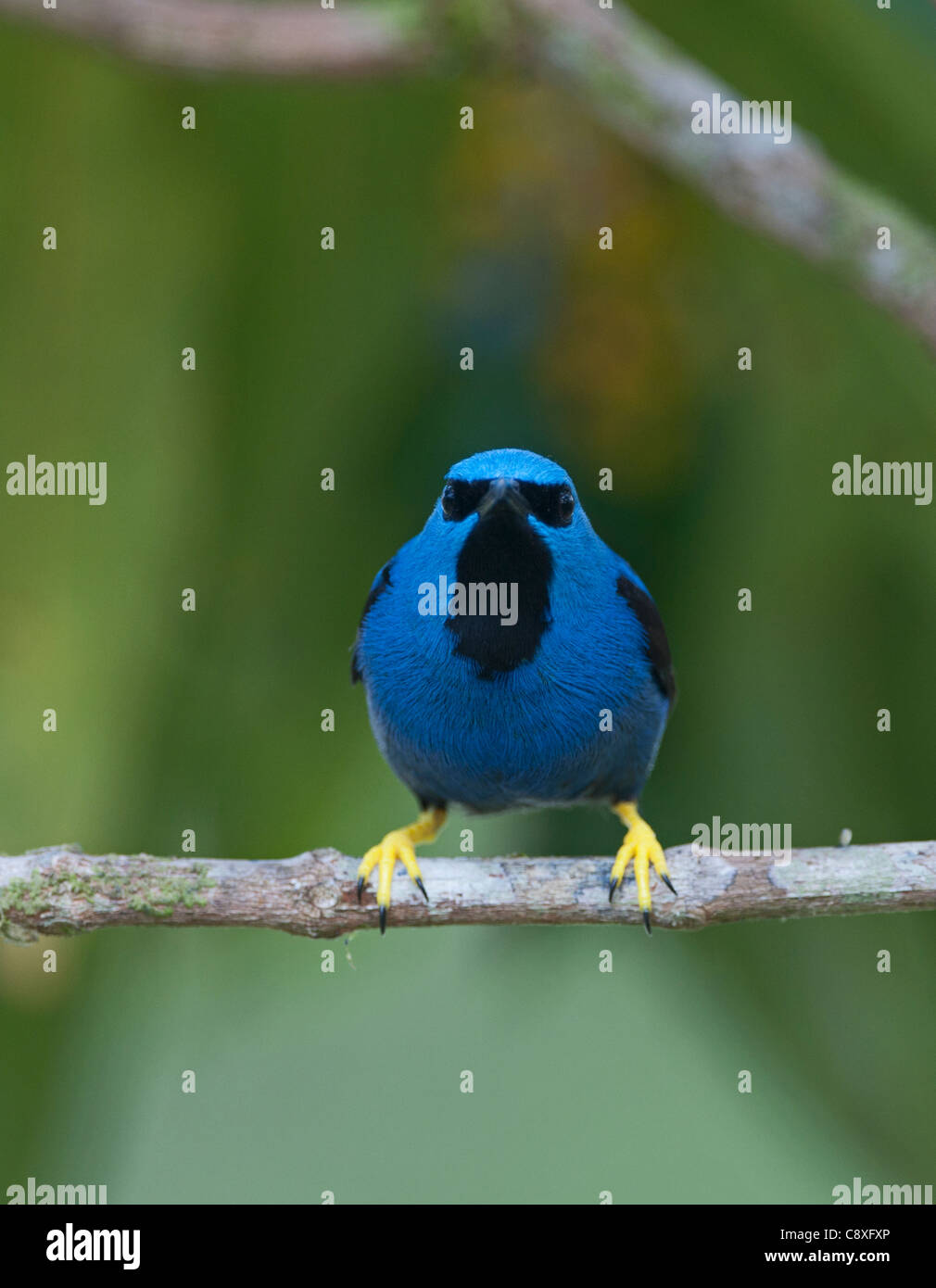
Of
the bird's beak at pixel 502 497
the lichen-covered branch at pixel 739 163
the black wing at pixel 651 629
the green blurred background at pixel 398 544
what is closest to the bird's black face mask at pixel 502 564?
the bird's beak at pixel 502 497

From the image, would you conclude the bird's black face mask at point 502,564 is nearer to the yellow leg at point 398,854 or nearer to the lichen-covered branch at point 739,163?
the yellow leg at point 398,854

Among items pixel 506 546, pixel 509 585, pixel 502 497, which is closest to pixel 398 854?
pixel 509 585

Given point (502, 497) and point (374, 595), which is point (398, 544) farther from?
point (502, 497)

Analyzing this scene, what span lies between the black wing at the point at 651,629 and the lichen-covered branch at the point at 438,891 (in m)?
0.68

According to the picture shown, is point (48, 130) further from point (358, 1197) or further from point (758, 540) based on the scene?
point (358, 1197)

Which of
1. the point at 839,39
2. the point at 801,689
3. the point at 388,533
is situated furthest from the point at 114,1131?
the point at 839,39

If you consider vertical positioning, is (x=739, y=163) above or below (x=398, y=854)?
above

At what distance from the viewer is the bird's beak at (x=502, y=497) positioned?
3.71 metres

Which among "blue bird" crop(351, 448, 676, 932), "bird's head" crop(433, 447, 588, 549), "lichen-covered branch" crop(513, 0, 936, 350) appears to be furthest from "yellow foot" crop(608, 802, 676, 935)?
"lichen-covered branch" crop(513, 0, 936, 350)

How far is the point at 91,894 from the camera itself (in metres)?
3.66

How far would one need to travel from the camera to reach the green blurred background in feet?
16.1

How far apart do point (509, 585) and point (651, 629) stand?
566 mm

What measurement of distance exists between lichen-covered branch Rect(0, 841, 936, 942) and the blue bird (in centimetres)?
6

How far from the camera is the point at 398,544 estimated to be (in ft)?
16.9
